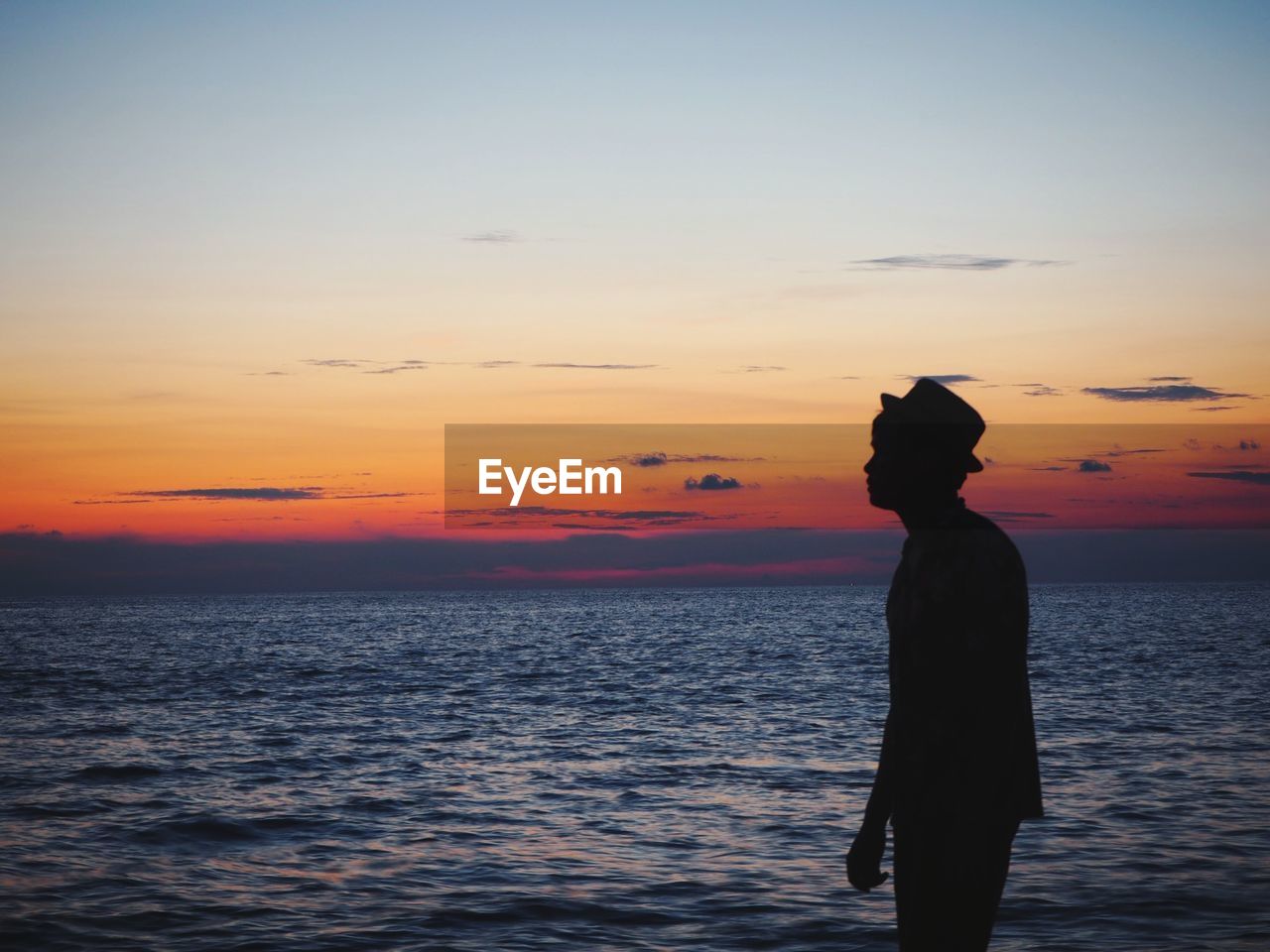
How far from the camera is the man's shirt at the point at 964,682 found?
433 cm

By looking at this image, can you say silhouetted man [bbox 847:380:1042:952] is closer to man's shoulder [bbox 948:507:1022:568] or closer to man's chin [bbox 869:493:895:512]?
man's shoulder [bbox 948:507:1022:568]

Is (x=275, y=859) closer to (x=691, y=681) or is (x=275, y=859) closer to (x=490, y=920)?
(x=490, y=920)

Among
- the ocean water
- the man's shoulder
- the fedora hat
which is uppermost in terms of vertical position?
the fedora hat

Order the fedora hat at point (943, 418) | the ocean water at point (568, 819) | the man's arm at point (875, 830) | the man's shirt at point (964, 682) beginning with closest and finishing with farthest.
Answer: the man's shirt at point (964, 682)
the man's arm at point (875, 830)
the fedora hat at point (943, 418)
the ocean water at point (568, 819)

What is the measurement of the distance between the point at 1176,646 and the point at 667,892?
5639 centimetres

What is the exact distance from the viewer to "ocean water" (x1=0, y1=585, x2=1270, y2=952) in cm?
1158

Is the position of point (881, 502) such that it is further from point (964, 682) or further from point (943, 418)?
point (964, 682)

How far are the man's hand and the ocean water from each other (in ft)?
21.5

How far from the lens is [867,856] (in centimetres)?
474

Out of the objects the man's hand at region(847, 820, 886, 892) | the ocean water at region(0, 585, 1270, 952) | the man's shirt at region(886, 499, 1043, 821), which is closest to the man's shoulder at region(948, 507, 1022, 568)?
the man's shirt at region(886, 499, 1043, 821)

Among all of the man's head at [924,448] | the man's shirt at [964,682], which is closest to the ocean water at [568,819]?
the man's shirt at [964,682]

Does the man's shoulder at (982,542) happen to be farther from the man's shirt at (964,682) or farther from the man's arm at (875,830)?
the man's arm at (875,830)

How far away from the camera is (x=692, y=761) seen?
22.5 m

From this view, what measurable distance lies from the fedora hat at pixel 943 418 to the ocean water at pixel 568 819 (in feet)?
24.2
